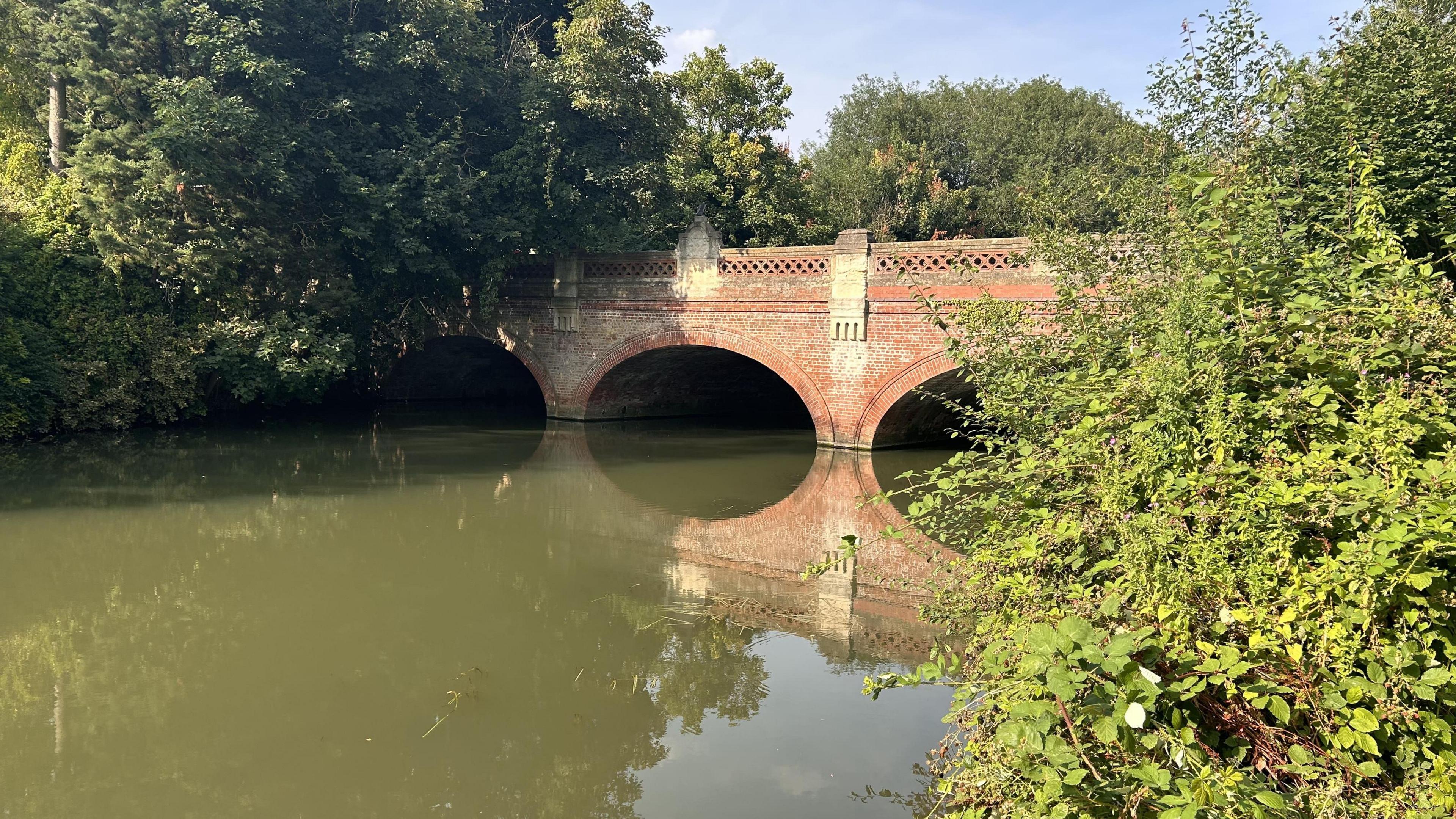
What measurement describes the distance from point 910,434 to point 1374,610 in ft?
38.6

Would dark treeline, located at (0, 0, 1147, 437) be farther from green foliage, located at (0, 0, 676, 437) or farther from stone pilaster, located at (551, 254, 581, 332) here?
stone pilaster, located at (551, 254, 581, 332)

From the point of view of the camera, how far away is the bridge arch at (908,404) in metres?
12.5

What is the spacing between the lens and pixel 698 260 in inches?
572

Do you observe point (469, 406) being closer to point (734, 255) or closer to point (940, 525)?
point (734, 255)

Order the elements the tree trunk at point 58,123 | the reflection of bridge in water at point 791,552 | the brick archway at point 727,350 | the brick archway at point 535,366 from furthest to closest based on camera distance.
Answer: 1. the brick archway at point 535,366
2. the tree trunk at point 58,123
3. the brick archway at point 727,350
4. the reflection of bridge in water at point 791,552

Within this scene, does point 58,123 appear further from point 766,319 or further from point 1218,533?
point 1218,533

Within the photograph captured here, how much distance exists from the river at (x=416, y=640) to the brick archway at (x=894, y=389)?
1.89 metres

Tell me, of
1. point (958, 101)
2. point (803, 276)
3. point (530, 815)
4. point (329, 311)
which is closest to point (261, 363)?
point (329, 311)

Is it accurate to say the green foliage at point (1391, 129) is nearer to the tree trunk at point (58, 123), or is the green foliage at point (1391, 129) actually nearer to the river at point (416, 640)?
the river at point (416, 640)

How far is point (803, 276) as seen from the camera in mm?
13500

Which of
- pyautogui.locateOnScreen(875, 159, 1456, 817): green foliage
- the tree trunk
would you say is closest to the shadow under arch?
the tree trunk

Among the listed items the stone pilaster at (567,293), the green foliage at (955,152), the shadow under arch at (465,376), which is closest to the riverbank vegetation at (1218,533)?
the stone pilaster at (567,293)

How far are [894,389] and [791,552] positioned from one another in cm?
530

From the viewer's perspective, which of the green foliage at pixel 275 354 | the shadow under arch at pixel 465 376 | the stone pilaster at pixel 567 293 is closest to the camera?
the green foliage at pixel 275 354
